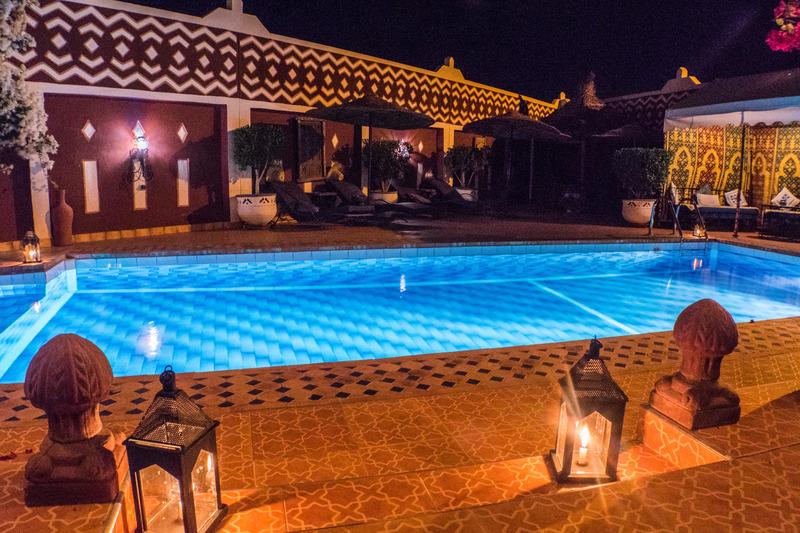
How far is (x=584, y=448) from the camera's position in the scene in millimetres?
2477

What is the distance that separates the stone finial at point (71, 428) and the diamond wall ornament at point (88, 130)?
28.9 ft

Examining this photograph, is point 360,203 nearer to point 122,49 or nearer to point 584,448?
point 122,49

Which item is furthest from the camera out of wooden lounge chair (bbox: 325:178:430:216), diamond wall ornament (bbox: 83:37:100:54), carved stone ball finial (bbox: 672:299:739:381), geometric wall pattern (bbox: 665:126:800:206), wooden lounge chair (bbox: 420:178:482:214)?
wooden lounge chair (bbox: 420:178:482:214)

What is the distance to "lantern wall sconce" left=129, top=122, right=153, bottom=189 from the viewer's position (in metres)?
10.1

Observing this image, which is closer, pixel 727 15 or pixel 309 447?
pixel 309 447

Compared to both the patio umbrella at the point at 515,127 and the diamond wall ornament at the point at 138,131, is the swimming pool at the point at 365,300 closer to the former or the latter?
the diamond wall ornament at the point at 138,131

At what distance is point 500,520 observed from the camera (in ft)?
6.72

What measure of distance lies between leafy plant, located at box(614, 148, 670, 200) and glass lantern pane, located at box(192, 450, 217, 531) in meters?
11.7

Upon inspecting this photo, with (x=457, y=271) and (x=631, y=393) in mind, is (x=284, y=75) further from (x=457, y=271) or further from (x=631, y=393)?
(x=631, y=393)

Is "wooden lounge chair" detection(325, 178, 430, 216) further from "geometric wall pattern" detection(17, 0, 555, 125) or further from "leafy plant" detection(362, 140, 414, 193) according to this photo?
"geometric wall pattern" detection(17, 0, 555, 125)

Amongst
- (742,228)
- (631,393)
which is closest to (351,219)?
(742,228)

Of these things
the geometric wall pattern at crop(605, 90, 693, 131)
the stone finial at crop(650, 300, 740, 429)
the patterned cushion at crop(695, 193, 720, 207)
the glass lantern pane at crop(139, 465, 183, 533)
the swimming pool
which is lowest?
the swimming pool

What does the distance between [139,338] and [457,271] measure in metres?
4.66

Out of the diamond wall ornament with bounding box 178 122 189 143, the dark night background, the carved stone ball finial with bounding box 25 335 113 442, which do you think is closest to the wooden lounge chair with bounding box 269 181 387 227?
the diamond wall ornament with bounding box 178 122 189 143
